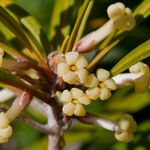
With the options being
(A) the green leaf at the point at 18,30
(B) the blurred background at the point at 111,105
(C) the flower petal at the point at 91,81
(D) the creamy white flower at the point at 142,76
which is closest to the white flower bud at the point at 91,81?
(C) the flower petal at the point at 91,81

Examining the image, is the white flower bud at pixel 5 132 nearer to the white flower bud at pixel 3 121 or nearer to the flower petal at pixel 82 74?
the white flower bud at pixel 3 121

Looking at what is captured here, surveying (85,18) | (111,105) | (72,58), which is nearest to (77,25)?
(85,18)

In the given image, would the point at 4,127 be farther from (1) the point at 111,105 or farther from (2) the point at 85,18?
(1) the point at 111,105

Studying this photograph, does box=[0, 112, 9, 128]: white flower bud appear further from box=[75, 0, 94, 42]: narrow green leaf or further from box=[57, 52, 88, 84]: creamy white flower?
box=[75, 0, 94, 42]: narrow green leaf

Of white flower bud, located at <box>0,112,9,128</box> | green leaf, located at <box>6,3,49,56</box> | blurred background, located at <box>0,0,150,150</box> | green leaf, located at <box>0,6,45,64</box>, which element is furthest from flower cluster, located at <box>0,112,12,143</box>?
blurred background, located at <box>0,0,150,150</box>

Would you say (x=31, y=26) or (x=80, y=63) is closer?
(x=80, y=63)

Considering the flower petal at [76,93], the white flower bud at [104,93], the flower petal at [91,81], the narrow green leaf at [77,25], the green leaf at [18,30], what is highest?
the green leaf at [18,30]

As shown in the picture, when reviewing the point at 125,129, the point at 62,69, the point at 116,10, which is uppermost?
the point at 116,10
